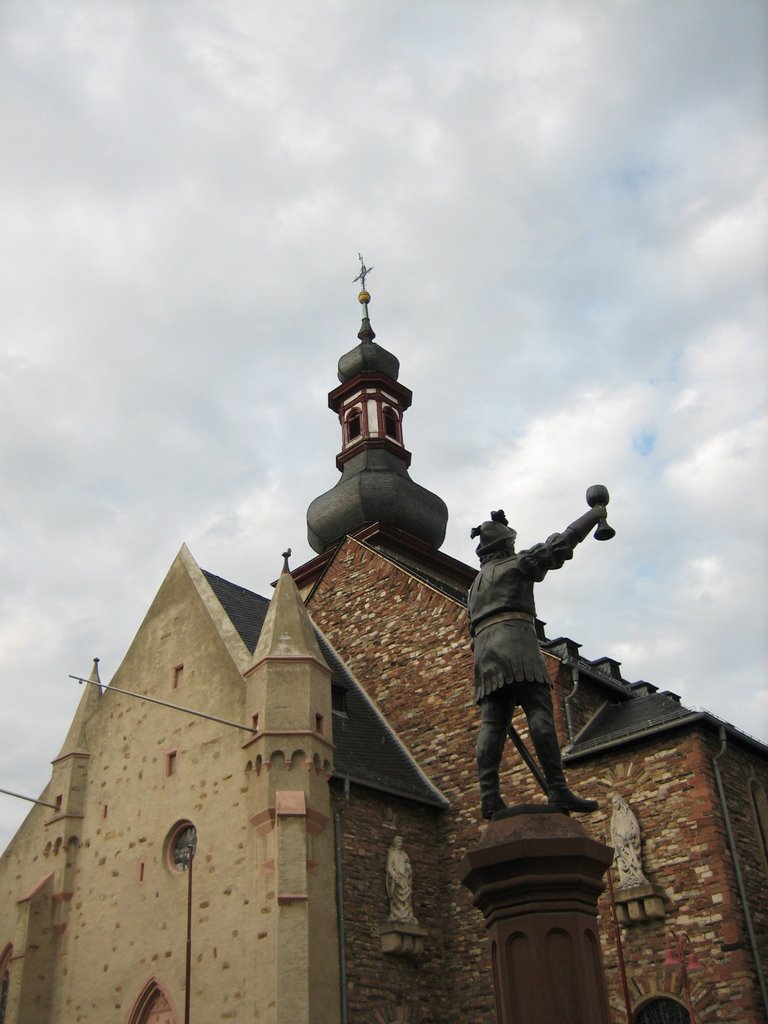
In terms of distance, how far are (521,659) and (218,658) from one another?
12.4 metres

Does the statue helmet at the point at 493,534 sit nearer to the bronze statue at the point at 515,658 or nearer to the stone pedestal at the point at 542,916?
the bronze statue at the point at 515,658

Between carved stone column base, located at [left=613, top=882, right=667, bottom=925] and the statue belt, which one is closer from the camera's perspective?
the statue belt

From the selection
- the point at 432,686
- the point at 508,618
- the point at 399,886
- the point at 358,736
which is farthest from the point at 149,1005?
the point at 508,618

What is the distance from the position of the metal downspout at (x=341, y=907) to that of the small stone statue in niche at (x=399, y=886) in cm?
137

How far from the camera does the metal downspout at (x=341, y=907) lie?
16797 mm

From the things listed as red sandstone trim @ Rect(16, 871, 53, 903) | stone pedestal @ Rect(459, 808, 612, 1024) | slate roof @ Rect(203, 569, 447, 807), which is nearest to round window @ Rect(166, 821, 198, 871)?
slate roof @ Rect(203, 569, 447, 807)

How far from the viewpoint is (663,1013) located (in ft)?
55.3

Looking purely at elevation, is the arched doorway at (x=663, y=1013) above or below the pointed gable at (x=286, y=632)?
below

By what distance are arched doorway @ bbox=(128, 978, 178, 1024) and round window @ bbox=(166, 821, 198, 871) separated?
6.48ft

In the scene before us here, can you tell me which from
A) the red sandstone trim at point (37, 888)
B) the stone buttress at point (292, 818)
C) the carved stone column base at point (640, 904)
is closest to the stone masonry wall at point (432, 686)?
the carved stone column base at point (640, 904)

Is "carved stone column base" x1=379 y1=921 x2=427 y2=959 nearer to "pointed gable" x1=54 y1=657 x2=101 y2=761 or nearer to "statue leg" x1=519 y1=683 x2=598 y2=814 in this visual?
"pointed gable" x1=54 y1=657 x2=101 y2=761

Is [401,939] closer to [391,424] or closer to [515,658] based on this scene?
[515,658]

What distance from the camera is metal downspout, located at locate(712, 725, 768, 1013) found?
16297 mm

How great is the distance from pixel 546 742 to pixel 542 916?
59.0 inches
